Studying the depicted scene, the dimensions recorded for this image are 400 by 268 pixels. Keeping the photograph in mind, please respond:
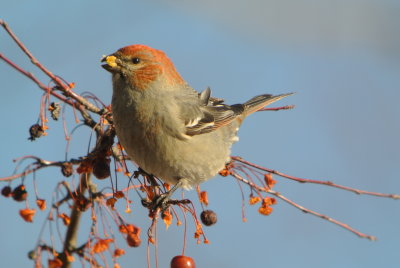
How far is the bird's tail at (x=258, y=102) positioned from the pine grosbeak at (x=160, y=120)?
826 mm

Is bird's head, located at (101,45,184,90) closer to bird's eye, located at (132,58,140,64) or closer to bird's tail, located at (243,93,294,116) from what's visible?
bird's eye, located at (132,58,140,64)

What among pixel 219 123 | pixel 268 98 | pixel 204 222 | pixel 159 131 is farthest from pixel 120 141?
pixel 268 98

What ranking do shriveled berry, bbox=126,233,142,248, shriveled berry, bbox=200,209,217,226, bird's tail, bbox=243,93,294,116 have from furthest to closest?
bird's tail, bbox=243,93,294,116 < shriveled berry, bbox=200,209,217,226 < shriveled berry, bbox=126,233,142,248

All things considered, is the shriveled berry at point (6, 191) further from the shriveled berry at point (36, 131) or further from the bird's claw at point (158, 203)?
the bird's claw at point (158, 203)

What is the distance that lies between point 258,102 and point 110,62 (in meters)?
2.05

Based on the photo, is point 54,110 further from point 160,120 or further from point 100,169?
point 160,120

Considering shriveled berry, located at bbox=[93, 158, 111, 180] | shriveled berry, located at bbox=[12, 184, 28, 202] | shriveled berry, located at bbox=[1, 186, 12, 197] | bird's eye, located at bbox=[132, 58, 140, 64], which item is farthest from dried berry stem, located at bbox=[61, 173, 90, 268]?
bird's eye, located at bbox=[132, 58, 140, 64]

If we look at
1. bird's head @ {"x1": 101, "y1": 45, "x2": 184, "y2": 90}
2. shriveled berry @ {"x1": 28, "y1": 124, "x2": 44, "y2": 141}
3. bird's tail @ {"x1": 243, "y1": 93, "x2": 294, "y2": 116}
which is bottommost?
shriveled berry @ {"x1": 28, "y1": 124, "x2": 44, "y2": 141}

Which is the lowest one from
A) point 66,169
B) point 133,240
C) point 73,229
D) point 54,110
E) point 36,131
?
point 133,240

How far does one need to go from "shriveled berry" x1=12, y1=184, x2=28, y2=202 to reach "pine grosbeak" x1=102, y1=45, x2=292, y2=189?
0.82 meters

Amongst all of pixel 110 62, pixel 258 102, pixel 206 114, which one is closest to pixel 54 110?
pixel 110 62

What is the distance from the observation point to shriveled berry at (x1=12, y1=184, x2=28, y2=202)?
10.9ft

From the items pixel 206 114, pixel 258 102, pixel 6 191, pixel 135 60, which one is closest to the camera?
pixel 6 191

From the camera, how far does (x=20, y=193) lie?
3.32 m
